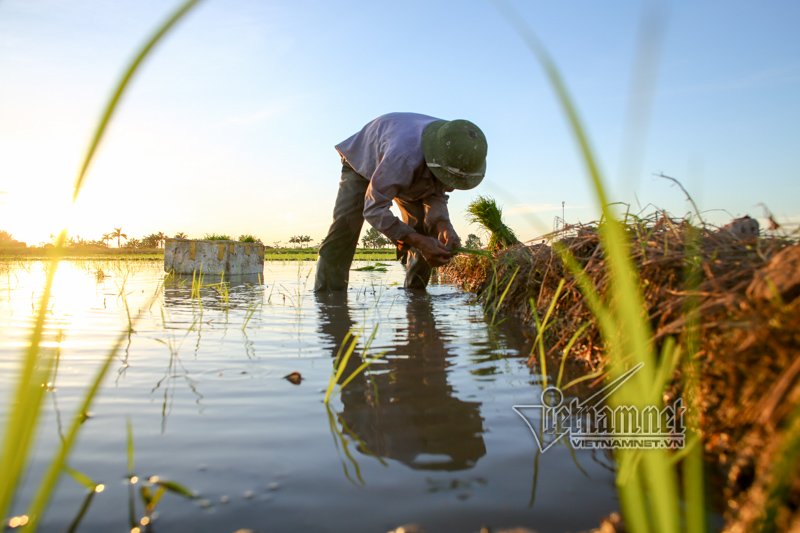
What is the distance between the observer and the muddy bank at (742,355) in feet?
2.74

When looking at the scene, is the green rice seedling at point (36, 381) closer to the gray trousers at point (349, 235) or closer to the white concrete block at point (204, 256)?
the gray trousers at point (349, 235)

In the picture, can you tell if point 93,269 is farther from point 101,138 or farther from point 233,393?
point 101,138

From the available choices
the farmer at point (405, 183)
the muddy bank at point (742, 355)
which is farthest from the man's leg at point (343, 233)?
the muddy bank at point (742, 355)

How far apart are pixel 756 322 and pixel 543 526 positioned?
66 centimetres

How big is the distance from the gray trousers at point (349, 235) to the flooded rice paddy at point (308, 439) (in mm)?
3149

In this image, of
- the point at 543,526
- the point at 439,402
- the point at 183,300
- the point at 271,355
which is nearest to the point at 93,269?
the point at 183,300

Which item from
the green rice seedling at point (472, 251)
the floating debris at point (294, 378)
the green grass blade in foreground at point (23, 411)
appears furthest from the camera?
the green rice seedling at point (472, 251)

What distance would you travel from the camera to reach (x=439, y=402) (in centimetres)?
193

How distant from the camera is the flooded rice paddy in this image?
115 centimetres

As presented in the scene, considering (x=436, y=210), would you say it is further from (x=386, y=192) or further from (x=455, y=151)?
(x=455, y=151)

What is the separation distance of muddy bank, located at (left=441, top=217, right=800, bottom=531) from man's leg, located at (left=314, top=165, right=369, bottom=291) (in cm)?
418

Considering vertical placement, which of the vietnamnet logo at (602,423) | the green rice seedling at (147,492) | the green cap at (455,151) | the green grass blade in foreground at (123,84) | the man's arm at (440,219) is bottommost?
the green rice seedling at (147,492)

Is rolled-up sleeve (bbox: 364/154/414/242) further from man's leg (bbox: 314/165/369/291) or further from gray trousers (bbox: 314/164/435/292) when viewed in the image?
man's leg (bbox: 314/165/369/291)

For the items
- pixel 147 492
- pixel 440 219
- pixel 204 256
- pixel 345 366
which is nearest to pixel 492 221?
pixel 440 219
